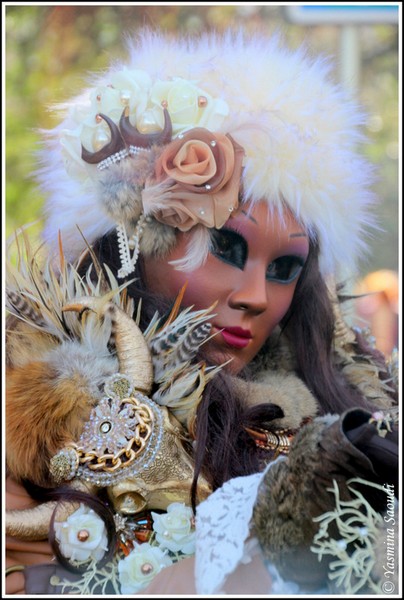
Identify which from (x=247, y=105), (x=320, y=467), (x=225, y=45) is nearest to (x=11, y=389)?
(x=320, y=467)

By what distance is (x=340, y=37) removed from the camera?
2.63 meters

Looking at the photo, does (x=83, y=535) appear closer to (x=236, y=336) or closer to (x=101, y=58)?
(x=236, y=336)

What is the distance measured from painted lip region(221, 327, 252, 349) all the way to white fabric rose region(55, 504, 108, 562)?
1.77 ft

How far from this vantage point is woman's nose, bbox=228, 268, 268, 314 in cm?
183

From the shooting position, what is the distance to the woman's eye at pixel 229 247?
1.81m

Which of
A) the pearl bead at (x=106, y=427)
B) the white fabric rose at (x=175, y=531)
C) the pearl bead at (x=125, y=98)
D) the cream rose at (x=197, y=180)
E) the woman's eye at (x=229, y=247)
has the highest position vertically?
the pearl bead at (x=125, y=98)

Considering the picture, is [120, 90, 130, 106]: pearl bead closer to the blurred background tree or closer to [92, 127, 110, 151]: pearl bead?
[92, 127, 110, 151]: pearl bead

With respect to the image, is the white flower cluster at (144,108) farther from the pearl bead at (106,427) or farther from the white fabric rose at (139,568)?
the white fabric rose at (139,568)

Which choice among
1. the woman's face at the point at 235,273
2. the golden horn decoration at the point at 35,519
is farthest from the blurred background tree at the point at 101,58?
the golden horn decoration at the point at 35,519

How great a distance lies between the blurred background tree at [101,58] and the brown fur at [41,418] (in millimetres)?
591

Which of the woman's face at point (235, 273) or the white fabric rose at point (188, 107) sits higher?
the white fabric rose at point (188, 107)

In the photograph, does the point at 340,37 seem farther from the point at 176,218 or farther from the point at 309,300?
the point at 176,218

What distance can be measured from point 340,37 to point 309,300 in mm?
1033

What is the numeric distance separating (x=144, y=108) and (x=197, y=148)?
166 mm
